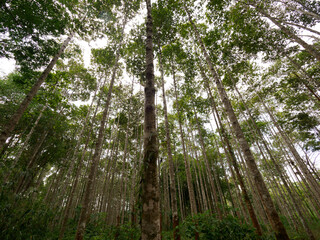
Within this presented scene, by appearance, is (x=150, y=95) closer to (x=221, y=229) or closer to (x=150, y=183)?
(x=150, y=183)

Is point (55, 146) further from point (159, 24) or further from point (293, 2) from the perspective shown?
point (293, 2)

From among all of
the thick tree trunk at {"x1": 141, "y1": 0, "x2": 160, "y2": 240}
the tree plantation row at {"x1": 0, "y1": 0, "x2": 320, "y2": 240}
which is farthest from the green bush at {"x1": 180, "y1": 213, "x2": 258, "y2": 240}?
the thick tree trunk at {"x1": 141, "y1": 0, "x2": 160, "y2": 240}

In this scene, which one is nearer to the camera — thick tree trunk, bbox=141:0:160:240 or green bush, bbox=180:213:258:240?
thick tree trunk, bbox=141:0:160:240

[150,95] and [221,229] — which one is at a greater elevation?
[150,95]

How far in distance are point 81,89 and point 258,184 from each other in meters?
17.4

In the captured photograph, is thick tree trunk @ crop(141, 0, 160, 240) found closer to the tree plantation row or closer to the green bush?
the tree plantation row

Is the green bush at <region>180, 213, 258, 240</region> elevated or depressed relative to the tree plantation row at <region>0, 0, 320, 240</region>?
depressed

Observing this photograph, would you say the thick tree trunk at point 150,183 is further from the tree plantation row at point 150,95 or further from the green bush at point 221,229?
the green bush at point 221,229

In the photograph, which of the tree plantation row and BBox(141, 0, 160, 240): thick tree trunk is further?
the tree plantation row

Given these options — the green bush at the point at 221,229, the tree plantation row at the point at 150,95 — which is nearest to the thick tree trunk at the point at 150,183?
the tree plantation row at the point at 150,95

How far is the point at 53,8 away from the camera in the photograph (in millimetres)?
6129

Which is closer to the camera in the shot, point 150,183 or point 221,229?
point 150,183

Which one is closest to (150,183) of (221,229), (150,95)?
(150,95)

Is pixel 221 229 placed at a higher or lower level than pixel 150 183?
lower
